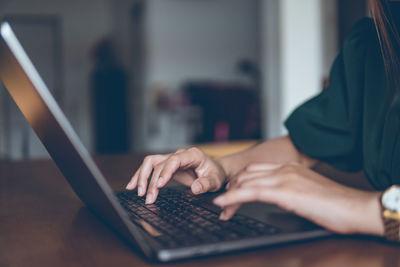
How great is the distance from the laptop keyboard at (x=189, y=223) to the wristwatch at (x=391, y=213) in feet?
0.40

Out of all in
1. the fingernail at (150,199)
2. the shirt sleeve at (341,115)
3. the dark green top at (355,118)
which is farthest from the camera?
the shirt sleeve at (341,115)

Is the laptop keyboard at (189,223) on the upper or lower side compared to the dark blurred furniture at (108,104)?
upper

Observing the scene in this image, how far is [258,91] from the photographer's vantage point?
252 inches

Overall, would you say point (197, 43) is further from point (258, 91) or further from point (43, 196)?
point (43, 196)

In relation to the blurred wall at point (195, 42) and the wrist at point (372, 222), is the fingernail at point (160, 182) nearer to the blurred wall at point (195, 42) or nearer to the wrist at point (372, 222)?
the wrist at point (372, 222)

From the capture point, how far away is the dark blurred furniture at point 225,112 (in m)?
5.73

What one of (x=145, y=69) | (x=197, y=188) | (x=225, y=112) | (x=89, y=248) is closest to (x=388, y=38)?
(x=197, y=188)

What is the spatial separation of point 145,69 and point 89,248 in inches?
234

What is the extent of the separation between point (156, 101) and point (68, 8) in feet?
8.22

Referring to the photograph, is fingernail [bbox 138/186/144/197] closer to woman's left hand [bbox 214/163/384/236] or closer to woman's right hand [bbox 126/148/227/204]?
woman's right hand [bbox 126/148/227/204]

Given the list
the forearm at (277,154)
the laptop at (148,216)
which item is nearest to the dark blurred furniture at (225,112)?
the forearm at (277,154)

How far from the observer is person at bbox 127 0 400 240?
49 centimetres

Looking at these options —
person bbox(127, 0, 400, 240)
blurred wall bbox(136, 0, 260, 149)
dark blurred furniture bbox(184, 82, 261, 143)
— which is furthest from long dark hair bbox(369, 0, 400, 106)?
blurred wall bbox(136, 0, 260, 149)

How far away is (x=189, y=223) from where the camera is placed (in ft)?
1.56
